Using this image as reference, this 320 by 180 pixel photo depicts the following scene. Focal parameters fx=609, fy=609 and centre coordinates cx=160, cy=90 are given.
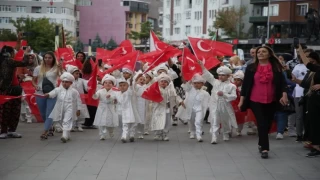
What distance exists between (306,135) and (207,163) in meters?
2.78

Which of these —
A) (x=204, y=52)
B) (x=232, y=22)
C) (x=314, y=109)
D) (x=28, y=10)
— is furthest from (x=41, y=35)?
(x=314, y=109)

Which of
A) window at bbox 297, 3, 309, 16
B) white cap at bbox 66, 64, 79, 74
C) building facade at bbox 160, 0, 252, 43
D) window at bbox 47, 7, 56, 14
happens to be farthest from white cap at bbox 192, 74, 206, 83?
window at bbox 47, 7, 56, 14

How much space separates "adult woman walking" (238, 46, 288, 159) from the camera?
36.5 feet

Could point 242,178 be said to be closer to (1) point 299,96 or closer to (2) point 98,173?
(2) point 98,173

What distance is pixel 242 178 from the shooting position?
361 inches

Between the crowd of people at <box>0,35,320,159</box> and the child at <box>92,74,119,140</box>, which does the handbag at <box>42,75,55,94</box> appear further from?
the child at <box>92,74,119,140</box>

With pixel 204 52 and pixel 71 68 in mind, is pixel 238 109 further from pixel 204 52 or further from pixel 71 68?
pixel 71 68

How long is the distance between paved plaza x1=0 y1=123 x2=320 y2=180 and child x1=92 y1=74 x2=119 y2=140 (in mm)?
297

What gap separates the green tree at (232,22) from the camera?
7444 cm

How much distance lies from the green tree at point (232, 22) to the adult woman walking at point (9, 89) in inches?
2441

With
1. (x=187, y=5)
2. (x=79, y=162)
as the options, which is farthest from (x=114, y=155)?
(x=187, y=5)

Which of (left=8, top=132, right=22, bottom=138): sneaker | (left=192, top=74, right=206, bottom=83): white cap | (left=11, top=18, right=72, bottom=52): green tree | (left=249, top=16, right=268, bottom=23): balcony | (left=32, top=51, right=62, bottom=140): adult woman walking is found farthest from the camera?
(left=11, top=18, right=72, bottom=52): green tree

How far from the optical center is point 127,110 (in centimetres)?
1334

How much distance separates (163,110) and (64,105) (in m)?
2.18
